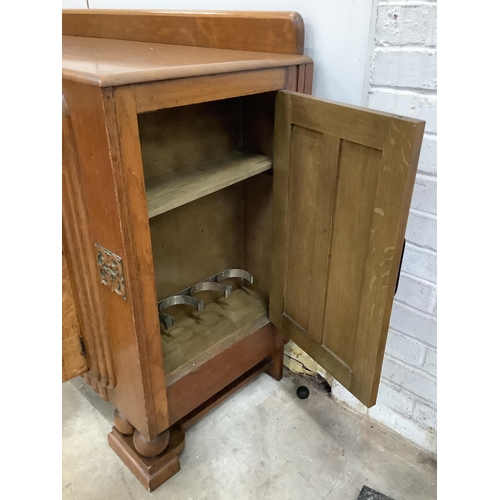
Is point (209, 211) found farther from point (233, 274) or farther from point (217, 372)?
point (217, 372)

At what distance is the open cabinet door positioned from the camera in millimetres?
772

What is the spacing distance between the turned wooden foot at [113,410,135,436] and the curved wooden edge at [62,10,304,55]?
37.8 inches

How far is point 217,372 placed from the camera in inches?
47.1

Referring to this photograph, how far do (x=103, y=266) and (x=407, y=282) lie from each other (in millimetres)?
705

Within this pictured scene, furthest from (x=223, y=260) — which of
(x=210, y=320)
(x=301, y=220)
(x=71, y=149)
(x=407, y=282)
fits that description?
(x=71, y=149)

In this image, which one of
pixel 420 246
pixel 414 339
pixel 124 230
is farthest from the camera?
pixel 414 339

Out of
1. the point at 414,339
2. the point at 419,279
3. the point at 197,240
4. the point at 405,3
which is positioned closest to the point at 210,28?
the point at 405,3

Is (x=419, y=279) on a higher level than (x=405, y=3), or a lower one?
lower

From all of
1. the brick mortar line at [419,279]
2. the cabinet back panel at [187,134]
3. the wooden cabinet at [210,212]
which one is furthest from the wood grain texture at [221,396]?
the cabinet back panel at [187,134]

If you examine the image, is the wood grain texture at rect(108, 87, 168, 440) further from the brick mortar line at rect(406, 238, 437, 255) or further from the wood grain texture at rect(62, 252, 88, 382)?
the brick mortar line at rect(406, 238, 437, 255)

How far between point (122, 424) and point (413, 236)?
864mm

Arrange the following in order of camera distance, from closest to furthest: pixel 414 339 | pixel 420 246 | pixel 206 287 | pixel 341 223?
1. pixel 341 223
2. pixel 420 246
3. pixel 414 339
4. pixel 206 287

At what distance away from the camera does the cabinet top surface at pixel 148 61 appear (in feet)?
2.40

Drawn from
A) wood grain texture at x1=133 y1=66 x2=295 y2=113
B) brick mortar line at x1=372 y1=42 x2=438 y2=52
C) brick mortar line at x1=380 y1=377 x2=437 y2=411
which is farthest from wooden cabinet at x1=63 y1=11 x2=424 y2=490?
brick mortar line at x1=380 y1=377 x2=437 y2=411
